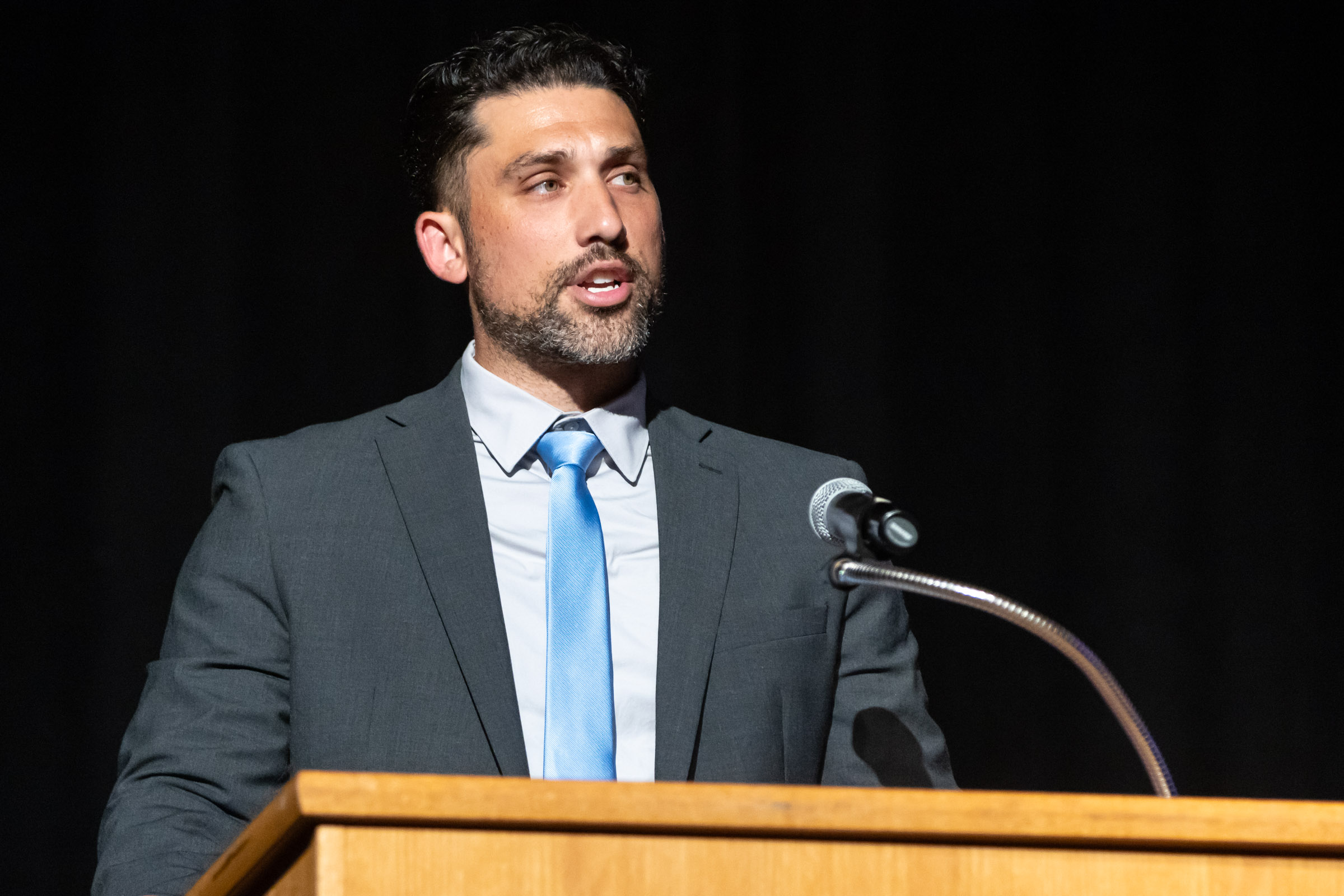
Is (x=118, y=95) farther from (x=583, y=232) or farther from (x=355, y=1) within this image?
(x=583, y=232)

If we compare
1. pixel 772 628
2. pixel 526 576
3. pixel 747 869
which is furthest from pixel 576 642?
pixel 747 869

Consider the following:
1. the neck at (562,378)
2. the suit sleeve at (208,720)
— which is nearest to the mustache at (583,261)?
the neck at (562,378)

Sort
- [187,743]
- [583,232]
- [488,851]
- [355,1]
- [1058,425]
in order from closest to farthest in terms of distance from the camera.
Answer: [488,851]
[187,743]
[583,232]
[355,1]
[1058,425]

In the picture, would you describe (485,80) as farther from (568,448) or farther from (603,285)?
(568,448)

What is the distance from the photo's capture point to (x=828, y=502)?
3.75 feet

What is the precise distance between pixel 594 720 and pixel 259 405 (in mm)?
1145

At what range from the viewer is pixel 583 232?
167cm

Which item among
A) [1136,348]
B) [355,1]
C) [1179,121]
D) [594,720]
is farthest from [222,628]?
[1179,121]

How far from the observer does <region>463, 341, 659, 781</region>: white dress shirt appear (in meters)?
1.51

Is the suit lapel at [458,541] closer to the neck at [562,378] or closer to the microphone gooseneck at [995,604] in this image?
the neck at [562,378]

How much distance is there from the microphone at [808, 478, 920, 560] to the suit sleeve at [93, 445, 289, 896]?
661mm

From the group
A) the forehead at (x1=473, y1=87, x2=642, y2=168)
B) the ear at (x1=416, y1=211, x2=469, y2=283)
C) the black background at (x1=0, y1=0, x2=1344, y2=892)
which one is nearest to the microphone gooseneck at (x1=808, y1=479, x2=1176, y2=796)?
the forehead at (x1=473, y1=87, x2=642, y2=168)

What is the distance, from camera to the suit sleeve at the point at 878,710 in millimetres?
1587

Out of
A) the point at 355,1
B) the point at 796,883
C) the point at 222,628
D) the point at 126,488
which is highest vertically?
the point at 355,1
